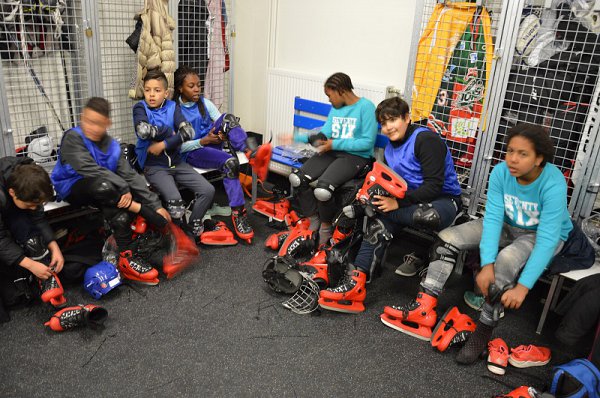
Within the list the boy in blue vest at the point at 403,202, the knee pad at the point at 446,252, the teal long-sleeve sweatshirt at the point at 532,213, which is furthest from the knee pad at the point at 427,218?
the teal long-sleeve sweatshirt at the point at 532,213

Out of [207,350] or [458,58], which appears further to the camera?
[458,58]

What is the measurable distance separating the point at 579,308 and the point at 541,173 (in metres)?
0.62

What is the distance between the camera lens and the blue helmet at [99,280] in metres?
2.62

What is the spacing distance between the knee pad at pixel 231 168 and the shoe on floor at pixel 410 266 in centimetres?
124

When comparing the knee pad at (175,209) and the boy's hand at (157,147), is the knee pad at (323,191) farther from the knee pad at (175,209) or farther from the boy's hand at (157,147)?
the boy's hand at (157,147)

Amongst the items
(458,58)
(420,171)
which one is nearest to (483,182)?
(420,171)

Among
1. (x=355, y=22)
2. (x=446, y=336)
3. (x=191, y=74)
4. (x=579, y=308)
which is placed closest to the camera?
(x=579, y=308)

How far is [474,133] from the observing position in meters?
3.08

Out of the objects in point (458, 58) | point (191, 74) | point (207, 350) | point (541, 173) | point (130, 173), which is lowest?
point (207, 350)

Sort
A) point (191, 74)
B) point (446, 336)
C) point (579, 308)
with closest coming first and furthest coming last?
point (579, 308) → point (446, 336) → point (191, 74)

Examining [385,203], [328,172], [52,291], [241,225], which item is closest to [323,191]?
[328,172]

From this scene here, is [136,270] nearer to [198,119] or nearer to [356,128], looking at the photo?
[198,119]

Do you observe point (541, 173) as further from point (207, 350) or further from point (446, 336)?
point (207, 350)

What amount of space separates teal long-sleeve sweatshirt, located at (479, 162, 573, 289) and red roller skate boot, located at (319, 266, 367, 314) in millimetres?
632
